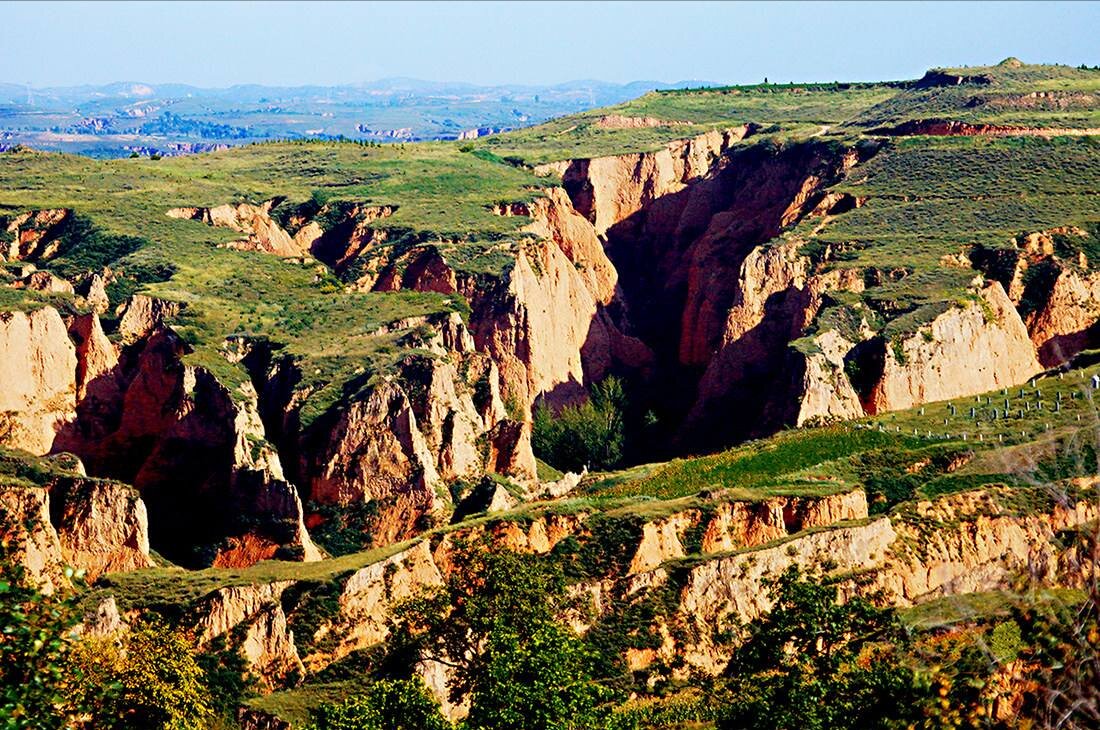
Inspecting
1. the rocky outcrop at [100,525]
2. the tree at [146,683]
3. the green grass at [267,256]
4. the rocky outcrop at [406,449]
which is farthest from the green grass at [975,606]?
A: the green grass at [267,256]

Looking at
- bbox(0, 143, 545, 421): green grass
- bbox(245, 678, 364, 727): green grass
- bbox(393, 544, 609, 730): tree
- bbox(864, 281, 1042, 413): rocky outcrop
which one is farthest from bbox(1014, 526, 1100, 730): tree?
bbox(864, 281, 1042, 413): rocky outcrop

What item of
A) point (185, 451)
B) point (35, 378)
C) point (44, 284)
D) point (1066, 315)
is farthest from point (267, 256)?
point (1066, 315)

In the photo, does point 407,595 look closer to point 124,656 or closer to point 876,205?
point 124,656

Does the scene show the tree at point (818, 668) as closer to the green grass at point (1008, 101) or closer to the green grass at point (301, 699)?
the green grass at point (301, 699)

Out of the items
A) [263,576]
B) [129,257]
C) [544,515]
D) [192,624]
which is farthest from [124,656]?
[129,257]

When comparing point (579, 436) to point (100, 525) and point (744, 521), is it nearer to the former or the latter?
Answer: point (744, 521)

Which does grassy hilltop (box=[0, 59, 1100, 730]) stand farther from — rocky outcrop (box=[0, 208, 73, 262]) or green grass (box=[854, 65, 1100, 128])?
rocky outcrop (box=[0, 208, 73, 262])
